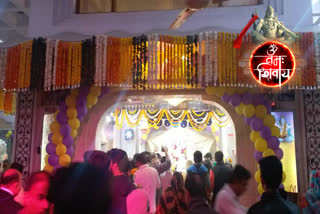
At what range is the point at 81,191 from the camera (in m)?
1.78

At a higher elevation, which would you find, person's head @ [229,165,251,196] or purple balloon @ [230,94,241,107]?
purple balloon @ [230,94,241,107]

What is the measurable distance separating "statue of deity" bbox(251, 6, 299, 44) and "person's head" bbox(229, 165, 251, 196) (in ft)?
8.75

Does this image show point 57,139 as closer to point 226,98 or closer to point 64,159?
point 64,159

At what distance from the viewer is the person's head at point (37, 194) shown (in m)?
3.20

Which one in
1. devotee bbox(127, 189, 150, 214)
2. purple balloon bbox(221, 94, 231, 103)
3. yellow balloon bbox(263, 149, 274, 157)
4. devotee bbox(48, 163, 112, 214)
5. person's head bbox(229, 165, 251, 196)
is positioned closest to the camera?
devotee bbox(48, 163, 112, 214)

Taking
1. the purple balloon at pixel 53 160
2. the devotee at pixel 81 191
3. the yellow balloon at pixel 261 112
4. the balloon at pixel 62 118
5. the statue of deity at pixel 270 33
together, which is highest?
the statue of deity at pixel 270 33

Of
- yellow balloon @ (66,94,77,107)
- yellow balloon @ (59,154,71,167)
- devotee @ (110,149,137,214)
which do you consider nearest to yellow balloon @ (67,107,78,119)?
yellow balloon @ (66,94,77,107)

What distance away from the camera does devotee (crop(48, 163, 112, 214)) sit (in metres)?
1.77

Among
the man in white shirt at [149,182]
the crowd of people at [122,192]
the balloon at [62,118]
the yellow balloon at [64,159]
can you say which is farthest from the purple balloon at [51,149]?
the man in white shirt at [149,182]

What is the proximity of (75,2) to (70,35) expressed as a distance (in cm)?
91

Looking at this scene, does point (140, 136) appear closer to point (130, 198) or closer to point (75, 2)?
point (75, 2)

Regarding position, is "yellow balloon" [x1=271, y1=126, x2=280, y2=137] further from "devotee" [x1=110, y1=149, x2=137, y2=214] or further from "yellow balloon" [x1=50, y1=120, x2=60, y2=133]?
"yellow balloon" [x1=50, y1=120, x2=60, y2=133]

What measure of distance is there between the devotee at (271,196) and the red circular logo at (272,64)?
265 centimetres

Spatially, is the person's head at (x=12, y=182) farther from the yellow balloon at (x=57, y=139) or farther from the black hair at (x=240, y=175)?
the yellow balloon at (x=57, y=139)
